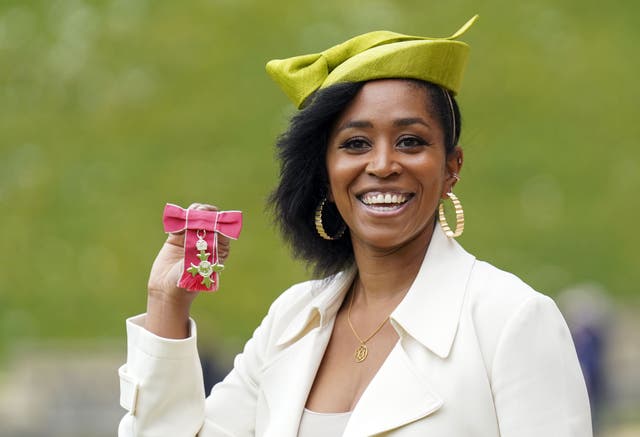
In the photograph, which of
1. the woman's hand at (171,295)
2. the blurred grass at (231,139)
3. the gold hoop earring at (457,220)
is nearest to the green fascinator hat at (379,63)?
the gold hoop earring at (457,220)

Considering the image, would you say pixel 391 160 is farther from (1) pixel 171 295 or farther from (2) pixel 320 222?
(1) pixel 171 295

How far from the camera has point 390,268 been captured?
346 centimetres

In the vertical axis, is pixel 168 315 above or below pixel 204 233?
below

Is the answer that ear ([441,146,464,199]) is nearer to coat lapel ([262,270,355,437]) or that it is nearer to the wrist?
coat lapel ([262,270,355,437])

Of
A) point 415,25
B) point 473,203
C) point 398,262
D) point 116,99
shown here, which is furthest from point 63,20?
point 398,262

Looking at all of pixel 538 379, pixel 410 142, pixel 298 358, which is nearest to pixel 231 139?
pixel 298 358

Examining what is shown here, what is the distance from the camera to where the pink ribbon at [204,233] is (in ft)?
11.1

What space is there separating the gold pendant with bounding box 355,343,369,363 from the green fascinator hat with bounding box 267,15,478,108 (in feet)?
2.06

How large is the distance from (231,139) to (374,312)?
15101 mm

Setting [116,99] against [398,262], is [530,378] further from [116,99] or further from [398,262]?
[116,99]

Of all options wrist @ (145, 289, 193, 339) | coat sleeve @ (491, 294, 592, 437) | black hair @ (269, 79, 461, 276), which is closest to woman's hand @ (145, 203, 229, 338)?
wrist @ (145, 289, 193, 339)

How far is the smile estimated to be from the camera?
3270 mm

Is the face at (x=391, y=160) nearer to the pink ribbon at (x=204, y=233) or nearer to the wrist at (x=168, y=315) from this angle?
the pink ribbon at (x=204, y=233)

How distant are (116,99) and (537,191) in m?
6.02
